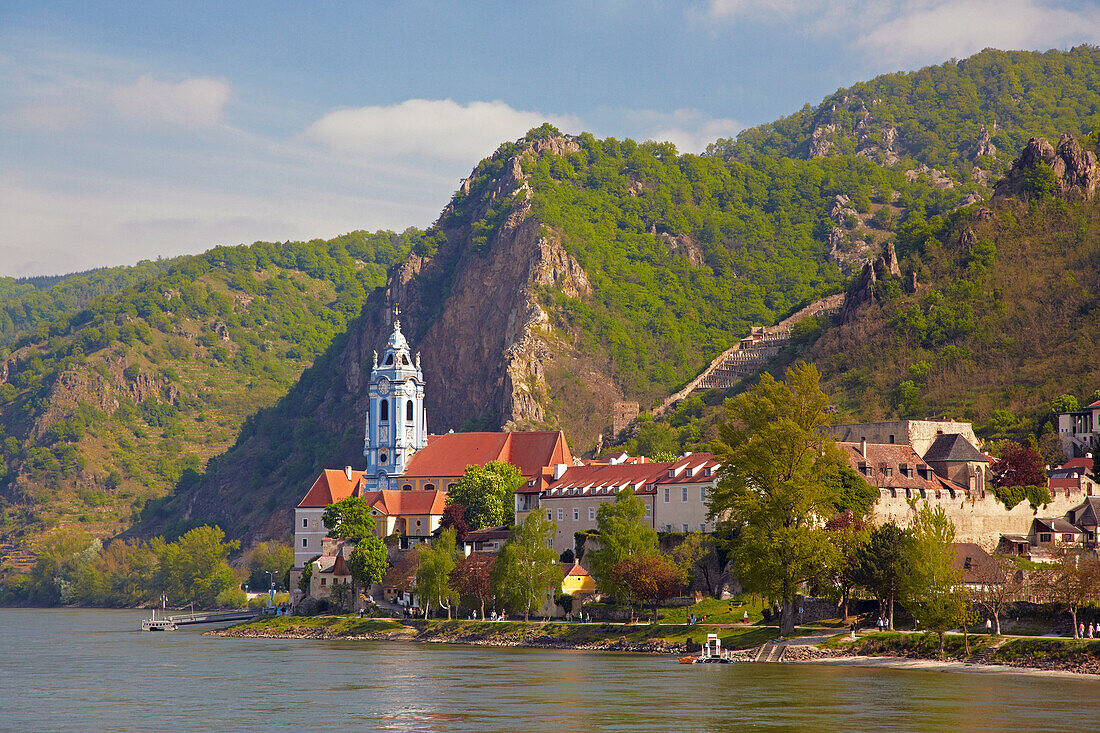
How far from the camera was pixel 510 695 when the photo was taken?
63.7 meters

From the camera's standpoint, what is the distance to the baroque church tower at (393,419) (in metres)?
139

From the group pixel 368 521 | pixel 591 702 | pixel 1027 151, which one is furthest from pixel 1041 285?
pixel 591 702

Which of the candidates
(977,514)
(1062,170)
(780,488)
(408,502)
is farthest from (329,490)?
(1062,170)

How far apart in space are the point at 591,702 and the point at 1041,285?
99.9 meters

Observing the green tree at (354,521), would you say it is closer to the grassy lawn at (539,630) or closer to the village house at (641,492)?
the grassy lawn at (539,630)

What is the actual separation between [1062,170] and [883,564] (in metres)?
95.8

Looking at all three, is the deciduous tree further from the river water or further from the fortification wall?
the fortification wall

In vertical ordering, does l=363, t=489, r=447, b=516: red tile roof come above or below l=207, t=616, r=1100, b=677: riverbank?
above

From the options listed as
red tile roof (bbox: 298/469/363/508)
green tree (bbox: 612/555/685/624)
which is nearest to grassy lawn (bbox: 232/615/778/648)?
green tree (bbox: 612/555/685/624)

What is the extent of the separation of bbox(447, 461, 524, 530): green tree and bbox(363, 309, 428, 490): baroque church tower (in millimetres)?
16087

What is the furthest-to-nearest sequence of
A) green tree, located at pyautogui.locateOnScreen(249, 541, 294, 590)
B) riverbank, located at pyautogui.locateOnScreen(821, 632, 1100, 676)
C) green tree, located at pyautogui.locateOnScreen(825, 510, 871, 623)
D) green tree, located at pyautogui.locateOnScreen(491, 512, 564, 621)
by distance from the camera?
green tree, located at pyautogui.locateOnScreen(249, 541, 294, 590)
green tree, located at pyautogui.locateOnScreen(491, 512, 564, 621)
green tree, located at pyautogui.locateOnScreen(825, 510, 871, 623)
riverbank, located at pyautogui.locateOnScreen(821, 632, 1100, 676)

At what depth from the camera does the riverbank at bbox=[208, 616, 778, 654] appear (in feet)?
272

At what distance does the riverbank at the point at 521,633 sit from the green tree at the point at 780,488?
4279 mm

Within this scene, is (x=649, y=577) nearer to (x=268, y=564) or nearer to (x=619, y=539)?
(x=619, y=539)
